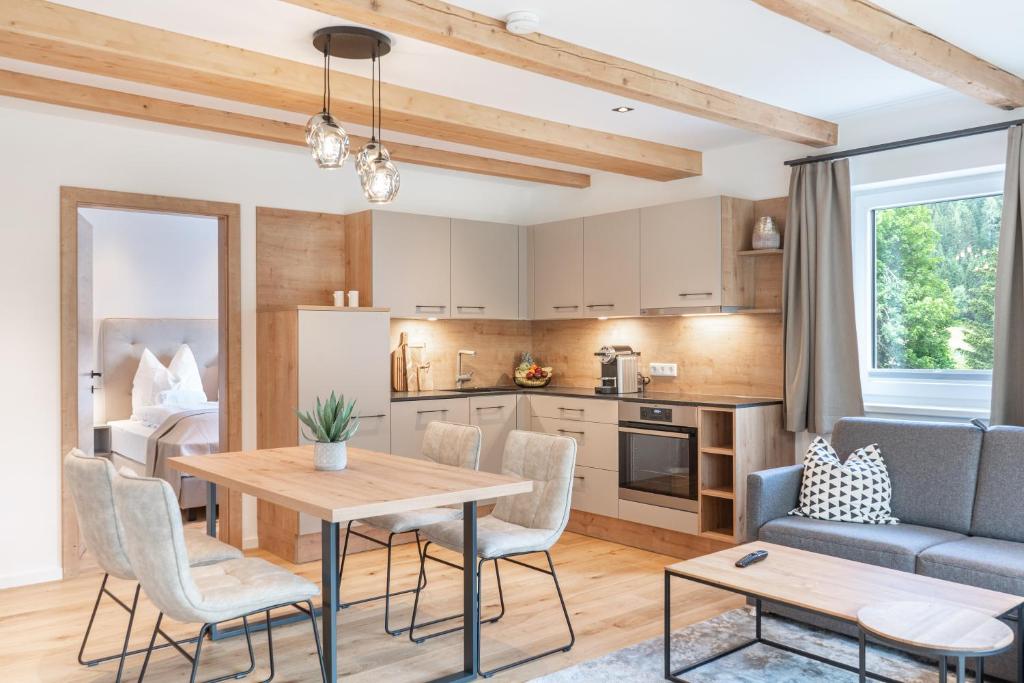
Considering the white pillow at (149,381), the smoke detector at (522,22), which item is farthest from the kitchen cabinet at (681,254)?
the white pillow at (149,381)

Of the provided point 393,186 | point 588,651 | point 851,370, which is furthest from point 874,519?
point 393,186

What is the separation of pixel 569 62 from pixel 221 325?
294 cm

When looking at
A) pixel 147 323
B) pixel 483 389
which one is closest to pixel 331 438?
pixel 483 389

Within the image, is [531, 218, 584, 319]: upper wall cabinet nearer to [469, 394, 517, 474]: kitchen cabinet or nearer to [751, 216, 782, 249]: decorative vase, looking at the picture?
[469, 394, 517, 474]: kitchen cabinet

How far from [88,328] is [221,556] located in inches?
99.6

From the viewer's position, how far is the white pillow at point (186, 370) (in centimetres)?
738

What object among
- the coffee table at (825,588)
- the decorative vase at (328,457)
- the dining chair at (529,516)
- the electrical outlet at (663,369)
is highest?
the electrical outlet at (663,369)

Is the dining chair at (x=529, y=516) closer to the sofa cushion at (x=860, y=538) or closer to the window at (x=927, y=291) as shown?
the sofa cushion at (x=860, y=538)

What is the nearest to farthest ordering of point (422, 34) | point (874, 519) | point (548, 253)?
point (422, 34) < point (874, 519) < point (548, 253)

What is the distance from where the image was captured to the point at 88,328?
5.03 m

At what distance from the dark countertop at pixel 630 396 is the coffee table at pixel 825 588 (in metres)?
1.42

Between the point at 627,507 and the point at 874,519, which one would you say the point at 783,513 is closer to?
the point at 874,519

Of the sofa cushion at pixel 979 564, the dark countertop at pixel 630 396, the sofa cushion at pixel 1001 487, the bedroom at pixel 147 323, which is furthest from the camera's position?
the bedroom at pixel 147 323

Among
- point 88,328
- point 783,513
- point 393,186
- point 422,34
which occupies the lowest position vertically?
point 783,513
